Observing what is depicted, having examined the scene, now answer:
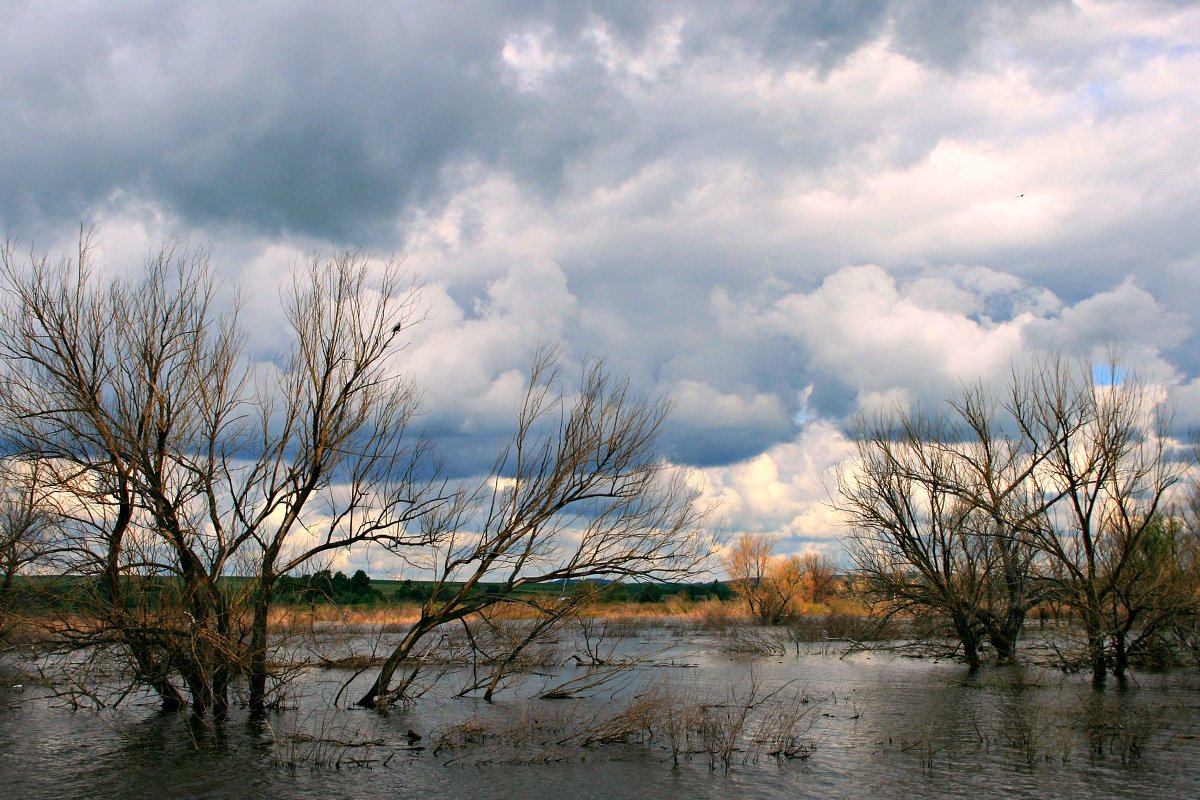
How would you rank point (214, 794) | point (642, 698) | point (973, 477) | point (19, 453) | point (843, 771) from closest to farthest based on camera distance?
1. point (214, 794)
2. point (843, 771)
3. point (19, 453)
4. point (642, 698)
5. point (973, 477)

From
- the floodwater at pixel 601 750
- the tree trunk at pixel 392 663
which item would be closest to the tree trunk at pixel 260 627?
the floodwater at pixel 601 750

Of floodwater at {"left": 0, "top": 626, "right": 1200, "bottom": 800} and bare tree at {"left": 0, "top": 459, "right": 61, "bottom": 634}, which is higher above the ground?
bare tree at {"left": 0, "top": 459, "right": 61, "bottom": 634}

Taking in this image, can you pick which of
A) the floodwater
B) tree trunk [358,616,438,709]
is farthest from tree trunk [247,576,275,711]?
tree trunk [358,616,438,709]

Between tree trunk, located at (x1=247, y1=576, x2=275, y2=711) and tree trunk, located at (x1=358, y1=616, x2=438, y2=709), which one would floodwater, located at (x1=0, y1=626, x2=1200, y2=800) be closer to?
tree trunk, located at (x1=358, y1=616, x2=438, y2=709)

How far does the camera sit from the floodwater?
45.4 feet


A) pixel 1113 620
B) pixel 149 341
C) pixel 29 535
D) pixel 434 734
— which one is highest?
pixel 149 341

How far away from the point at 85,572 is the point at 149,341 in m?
4.79

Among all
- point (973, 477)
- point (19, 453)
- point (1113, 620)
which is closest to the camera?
point (19, 453)

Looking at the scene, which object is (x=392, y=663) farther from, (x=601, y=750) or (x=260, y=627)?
(x=601, y=750)

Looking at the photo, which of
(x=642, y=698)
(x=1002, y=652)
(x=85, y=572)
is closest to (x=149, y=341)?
(x=85, y=572)

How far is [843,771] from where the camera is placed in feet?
49.0

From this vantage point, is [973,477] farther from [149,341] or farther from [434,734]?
[149,341]

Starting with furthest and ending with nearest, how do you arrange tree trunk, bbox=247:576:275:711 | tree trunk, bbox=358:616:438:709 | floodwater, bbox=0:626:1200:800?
tree trunk, bbox=358:616:438:709
tree trunk, bbox=247:576:275:711
floodwater, bbox=0:626:1200:800

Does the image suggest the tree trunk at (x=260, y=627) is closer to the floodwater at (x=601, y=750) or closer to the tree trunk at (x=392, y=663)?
the floodwater at (x=601, y=750)
